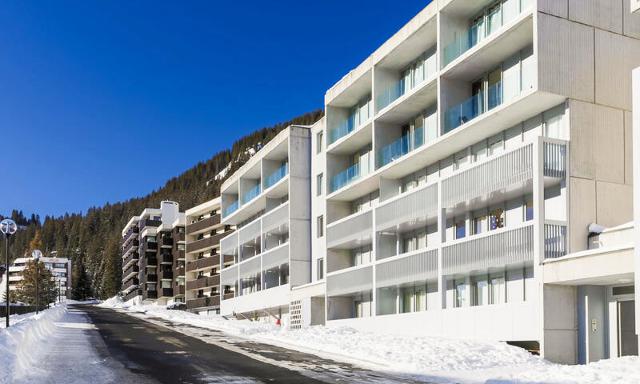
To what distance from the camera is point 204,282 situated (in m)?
94.2

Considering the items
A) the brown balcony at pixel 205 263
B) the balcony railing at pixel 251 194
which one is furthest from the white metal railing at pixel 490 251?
the brown balcony at pixel 205 263

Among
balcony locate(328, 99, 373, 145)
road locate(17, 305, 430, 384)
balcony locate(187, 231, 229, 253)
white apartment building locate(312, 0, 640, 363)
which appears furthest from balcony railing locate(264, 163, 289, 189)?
balcony locate(187, 231, 229, 253)

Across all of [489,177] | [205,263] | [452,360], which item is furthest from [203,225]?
[452,360]

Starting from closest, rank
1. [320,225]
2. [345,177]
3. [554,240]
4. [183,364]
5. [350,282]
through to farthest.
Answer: [183,364], [554,240], [350,282], [345,177], [320,225]

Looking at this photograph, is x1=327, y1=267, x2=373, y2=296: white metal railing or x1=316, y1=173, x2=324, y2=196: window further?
x1=316, y1=173, x2=324, y2=196: window

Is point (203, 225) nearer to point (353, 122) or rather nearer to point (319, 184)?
point (319, 184)

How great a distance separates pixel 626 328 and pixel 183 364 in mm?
13792

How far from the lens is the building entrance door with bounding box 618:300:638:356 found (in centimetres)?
2394

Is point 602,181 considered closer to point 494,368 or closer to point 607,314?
point 607,314

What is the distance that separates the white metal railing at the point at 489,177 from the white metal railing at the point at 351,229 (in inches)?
329

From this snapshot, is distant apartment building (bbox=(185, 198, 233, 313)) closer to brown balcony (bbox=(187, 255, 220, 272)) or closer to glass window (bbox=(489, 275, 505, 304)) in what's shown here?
brown balcony (bbox=(187, 255, 220, 272))

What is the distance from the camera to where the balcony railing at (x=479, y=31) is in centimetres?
2828

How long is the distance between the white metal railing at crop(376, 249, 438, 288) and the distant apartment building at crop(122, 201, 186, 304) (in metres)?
82.6

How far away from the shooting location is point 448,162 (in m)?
34.0
